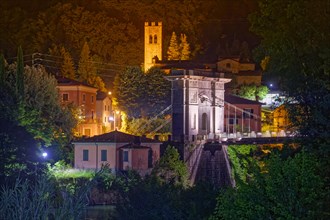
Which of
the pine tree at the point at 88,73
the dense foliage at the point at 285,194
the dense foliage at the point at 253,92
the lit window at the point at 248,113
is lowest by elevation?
the dense foliage at the point at 285,194

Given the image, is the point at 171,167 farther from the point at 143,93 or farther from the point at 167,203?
the point at 167,203

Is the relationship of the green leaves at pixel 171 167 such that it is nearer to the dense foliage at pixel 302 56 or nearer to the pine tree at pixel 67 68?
the dense foliage at pixel 302 56

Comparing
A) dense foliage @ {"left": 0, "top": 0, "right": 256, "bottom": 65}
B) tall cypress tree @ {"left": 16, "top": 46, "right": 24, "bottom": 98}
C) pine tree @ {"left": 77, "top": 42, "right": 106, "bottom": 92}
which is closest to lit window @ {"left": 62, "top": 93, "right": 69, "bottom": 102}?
pine tree @ {"left": 77, "top": 42, "right": 106, "bottom": 92}

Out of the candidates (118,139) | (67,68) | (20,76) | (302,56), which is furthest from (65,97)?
(302,56)

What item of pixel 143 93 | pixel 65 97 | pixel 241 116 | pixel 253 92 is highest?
pixel 253 92

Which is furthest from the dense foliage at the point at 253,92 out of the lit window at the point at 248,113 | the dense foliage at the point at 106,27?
the dense foliage at the point at 106,27

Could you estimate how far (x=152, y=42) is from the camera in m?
77.6

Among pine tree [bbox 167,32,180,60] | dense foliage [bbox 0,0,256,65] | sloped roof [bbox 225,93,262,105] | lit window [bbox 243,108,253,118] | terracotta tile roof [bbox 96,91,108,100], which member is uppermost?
dense foliage [bbox 0,0,256,65]

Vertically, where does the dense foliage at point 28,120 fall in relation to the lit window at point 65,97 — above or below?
below

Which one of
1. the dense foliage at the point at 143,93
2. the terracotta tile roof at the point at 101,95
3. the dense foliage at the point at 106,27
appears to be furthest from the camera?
the dense foliage at the point at 106,27

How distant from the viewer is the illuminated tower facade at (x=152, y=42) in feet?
249

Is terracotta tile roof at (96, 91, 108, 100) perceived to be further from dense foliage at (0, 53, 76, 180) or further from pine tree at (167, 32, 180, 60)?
dense foliage at (0, 53, 76, 180)

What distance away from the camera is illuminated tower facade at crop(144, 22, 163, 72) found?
2985 inches

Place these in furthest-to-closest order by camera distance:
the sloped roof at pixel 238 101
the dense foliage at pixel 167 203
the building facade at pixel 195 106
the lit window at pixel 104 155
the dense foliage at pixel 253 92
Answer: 1. the dense foliage at pixel 253 92
2. the sloped roof at pixel 238 101
3. the building facade at pixel 195 106
4. the lit window at pixel 104 155
5. the dense foliage at pixel 167 203
